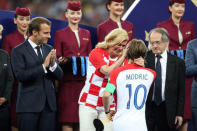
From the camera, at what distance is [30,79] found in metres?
5.23

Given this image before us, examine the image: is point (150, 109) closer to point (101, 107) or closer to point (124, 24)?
point (101, 107)

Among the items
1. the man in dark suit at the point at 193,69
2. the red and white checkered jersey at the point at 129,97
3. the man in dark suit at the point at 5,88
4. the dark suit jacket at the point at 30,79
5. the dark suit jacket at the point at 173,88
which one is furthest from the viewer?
the man in dark suit at the point at 193,69

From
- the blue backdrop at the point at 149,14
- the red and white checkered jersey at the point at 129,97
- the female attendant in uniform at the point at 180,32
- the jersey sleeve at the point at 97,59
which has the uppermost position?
the blue backdrop at the point at 149,14

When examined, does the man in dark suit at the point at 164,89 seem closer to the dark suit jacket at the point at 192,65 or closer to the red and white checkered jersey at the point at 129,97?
the dark suit jacket at the point at 192,65

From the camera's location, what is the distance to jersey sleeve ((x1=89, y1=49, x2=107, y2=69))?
16.2 ft

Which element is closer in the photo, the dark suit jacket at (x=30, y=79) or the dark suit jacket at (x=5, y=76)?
the dark suit jacket at (x=30, y=79)

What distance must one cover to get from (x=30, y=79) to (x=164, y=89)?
1.60 m

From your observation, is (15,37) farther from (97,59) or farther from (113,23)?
(97,59)

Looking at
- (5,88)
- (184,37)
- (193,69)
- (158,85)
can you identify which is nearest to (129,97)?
(158,85)

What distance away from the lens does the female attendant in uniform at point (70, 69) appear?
248 inches

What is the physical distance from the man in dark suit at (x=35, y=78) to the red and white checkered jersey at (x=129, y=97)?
117cm

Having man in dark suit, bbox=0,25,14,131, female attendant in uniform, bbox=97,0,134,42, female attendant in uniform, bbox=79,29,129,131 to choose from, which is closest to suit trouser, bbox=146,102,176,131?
female attendant in uniform, bbox=79,29,129,131

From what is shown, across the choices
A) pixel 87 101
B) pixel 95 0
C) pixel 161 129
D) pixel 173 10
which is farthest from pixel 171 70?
pixel 95 0

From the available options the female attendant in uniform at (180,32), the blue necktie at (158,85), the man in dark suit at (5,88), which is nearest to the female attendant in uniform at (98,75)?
the blue necktie at (158,85)
